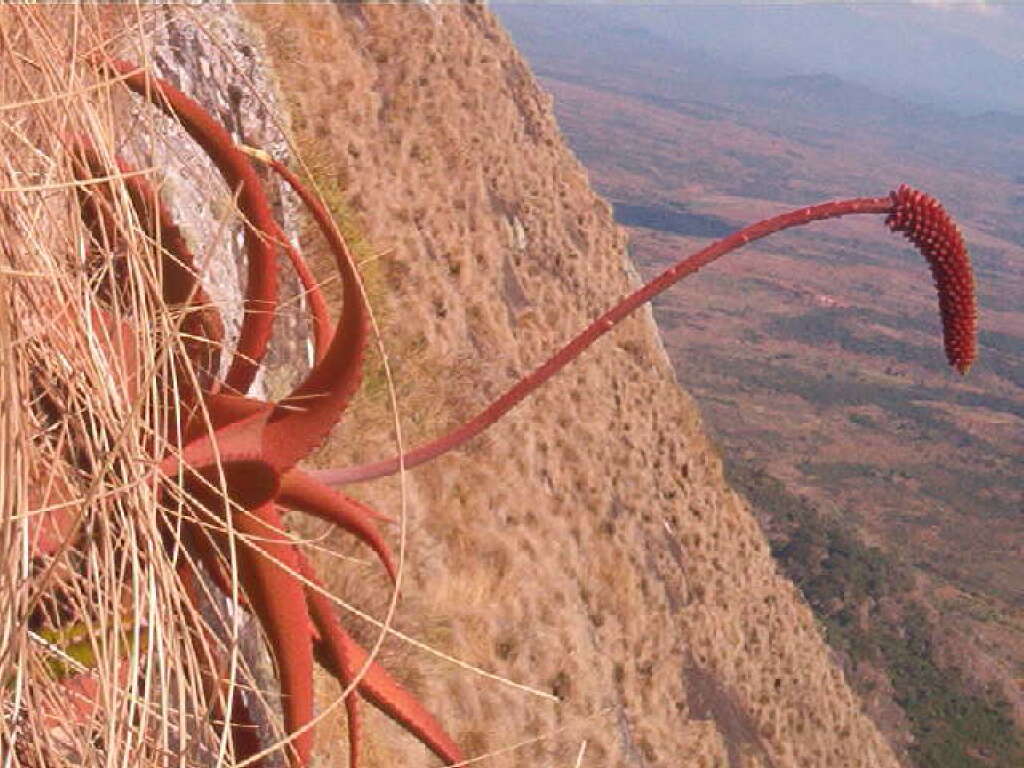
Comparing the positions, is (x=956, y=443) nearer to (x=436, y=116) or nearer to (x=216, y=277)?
(x=436, y=116)

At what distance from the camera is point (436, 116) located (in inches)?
614

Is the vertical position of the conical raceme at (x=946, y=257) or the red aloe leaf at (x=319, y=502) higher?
the conical raceme at (x=946, y=257)

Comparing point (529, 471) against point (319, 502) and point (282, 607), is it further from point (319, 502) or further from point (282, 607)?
point (282, 607)

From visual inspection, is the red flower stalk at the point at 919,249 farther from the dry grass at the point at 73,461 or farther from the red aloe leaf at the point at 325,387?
the dry grass at the point at 73,461

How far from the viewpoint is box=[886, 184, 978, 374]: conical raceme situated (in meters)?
1.76

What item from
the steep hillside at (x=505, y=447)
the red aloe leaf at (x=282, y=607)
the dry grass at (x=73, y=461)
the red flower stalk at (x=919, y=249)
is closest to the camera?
the dry grass at (x=73, y=461)

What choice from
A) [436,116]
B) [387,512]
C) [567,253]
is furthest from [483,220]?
[387,512]

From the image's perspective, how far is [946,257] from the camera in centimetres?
180

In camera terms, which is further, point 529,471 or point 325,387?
point 529,471

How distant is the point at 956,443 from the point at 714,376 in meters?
33.5

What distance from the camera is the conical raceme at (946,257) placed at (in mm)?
1761

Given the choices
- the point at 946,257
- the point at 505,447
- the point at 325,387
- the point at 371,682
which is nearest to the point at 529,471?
the point at 505,447

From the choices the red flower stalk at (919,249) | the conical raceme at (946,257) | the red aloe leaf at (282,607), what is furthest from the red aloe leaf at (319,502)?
the conical raceme at (946,257)

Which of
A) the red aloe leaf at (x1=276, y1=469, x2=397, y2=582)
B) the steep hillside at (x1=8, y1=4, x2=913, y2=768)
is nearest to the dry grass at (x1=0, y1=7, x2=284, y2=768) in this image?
the steep hillside at (x1=8, y1=4, x2=913, y2=768)
